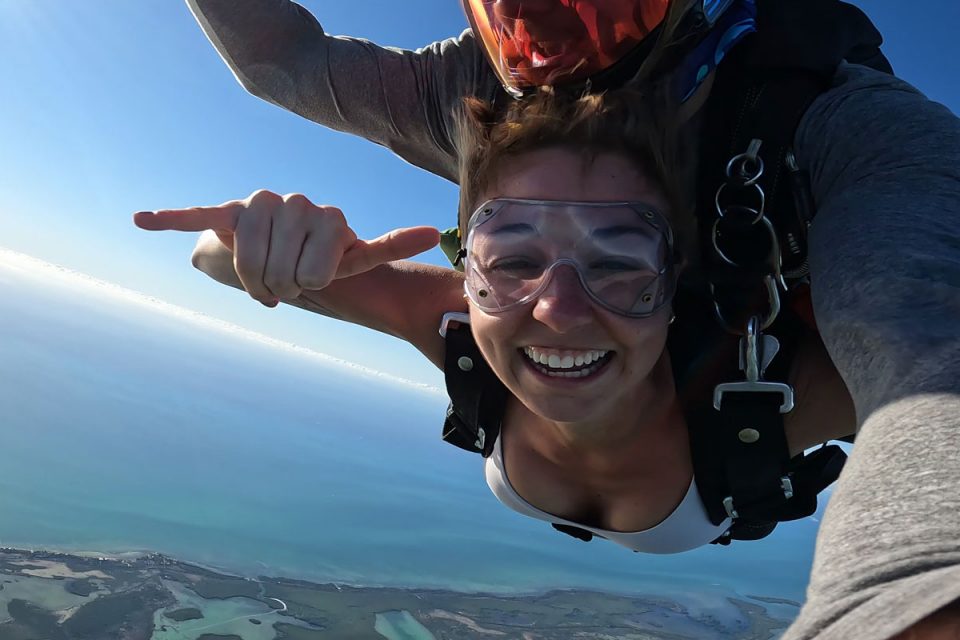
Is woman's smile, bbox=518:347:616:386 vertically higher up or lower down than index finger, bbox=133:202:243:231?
lower down

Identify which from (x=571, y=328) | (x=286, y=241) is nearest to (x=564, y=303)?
(x=571, y=328)

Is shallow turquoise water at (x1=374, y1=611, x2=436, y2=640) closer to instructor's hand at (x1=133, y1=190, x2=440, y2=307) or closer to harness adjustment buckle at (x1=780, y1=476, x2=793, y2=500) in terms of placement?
harness adjustment buckle at (x1=780, y1=476, x2=793, y2=500)

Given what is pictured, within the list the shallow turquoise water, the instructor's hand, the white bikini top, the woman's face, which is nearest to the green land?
the shallow turquoise water

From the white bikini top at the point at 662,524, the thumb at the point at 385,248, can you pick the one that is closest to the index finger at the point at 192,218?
the thumb at the point at 385,248

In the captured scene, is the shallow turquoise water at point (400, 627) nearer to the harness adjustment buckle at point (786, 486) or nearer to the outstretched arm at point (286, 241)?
the harness adjustment buckle at point (786, 486)

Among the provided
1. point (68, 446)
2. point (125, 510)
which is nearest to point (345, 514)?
point (125, 510)

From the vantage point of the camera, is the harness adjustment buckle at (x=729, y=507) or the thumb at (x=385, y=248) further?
the harness adjustment buckle at (x=729, y=507)

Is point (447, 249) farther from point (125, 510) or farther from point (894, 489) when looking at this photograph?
point (125, 510)
